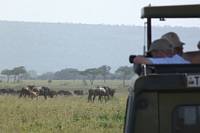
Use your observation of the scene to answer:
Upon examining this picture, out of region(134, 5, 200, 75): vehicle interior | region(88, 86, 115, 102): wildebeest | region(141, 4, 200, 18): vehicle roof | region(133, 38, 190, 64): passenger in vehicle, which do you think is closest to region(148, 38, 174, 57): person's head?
region(133, 38, 190, 64): passenger in vehicle

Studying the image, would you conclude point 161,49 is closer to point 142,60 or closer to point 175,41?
point 142,60

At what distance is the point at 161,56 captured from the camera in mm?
3936

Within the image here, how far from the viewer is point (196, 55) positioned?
13.7 ft

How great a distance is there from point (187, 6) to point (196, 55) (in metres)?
0.38

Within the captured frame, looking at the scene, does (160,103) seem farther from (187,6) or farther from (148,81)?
(187,6)

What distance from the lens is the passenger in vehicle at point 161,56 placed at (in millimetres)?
3634

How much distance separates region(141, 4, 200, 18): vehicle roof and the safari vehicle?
94 centimetres

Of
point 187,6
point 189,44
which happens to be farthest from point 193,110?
point 189,44

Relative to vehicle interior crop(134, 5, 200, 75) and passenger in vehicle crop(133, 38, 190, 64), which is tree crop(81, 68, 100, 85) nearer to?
vehicle interior crop(134, 5, 200, 75)

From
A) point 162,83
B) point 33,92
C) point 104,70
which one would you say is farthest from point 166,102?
point 104,70

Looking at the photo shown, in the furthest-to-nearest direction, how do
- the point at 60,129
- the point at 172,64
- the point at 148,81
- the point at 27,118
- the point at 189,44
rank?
the point at 27,118
the point at 60,129
the point at 189,44
the point at 172,64
the point at 148,81

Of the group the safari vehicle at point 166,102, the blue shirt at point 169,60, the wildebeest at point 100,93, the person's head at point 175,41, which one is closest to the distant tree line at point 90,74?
the wildebeest at point 100,93

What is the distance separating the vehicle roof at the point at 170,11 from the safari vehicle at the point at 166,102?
94 centimetres

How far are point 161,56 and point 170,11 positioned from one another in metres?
0.60
